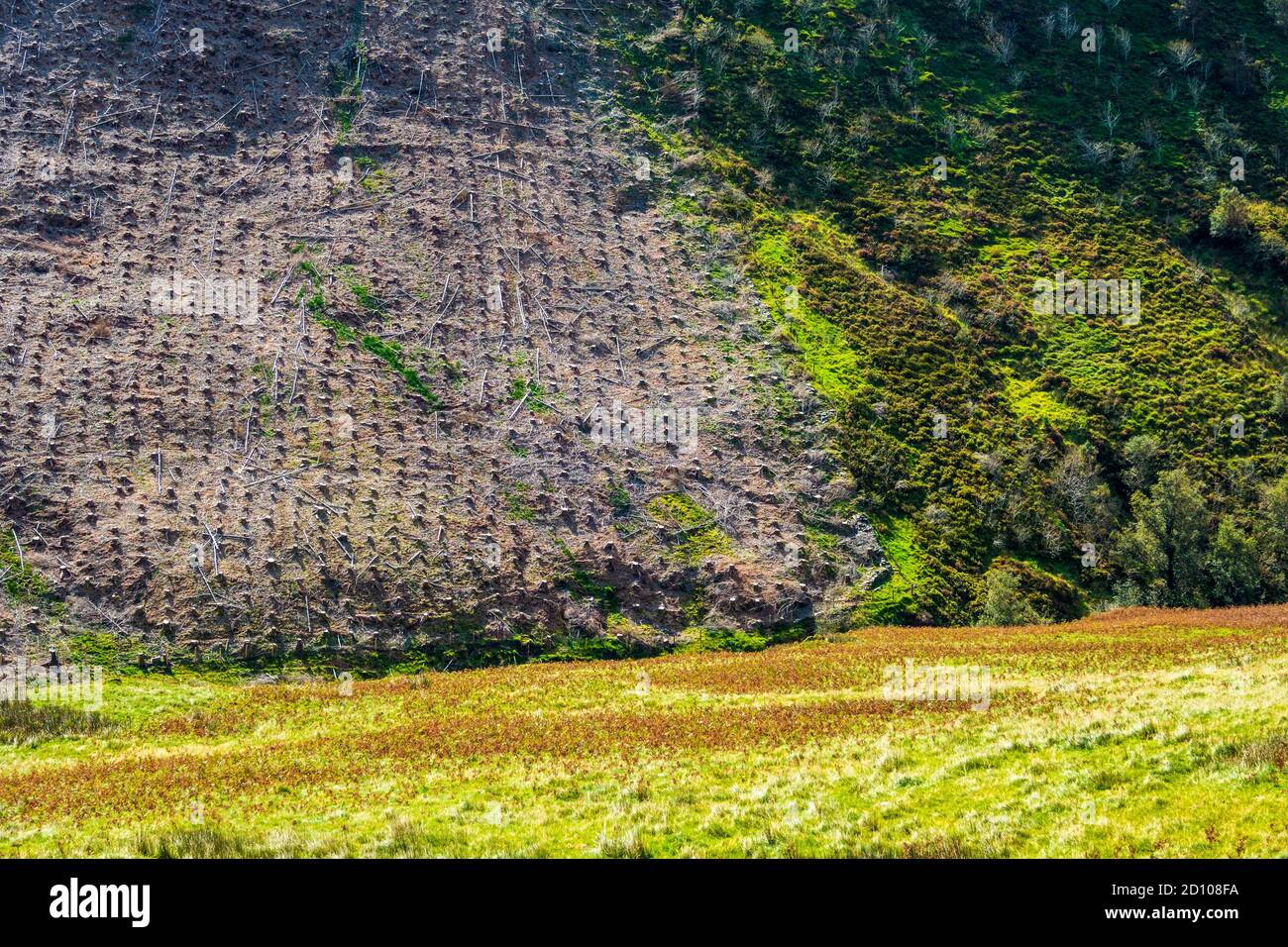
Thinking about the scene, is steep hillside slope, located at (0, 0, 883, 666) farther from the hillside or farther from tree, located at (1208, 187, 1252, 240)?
tree, located at (1208, 187, 1252, 240)

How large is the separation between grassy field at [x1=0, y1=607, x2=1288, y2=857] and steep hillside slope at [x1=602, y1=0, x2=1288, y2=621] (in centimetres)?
1343

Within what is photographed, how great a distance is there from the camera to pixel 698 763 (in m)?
21.0

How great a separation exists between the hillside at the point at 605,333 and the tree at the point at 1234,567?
0.51 feet

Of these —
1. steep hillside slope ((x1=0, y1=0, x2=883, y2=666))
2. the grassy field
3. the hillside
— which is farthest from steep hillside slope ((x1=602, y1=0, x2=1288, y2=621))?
the grassy field

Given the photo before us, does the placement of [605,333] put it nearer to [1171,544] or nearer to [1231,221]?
[1171,544]

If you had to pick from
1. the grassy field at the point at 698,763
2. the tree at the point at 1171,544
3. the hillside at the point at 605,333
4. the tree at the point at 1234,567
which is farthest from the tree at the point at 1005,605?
the tree at the point at 1234,567

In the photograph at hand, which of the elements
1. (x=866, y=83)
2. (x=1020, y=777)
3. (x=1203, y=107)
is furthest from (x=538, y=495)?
(x=1203, y=107)

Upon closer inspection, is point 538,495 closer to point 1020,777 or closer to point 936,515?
point 936,515

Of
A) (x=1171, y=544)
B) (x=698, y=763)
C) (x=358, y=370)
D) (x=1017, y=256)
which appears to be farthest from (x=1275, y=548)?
(x=358, y=370)

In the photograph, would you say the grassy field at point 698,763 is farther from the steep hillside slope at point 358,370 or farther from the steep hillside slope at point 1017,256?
the steep hillside slope at point 1017,256

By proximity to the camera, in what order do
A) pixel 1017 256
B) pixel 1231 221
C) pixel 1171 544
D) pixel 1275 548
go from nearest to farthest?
pixel 1275 548, pixel 1171 544, pixel 1017 256, pixel 1231 221

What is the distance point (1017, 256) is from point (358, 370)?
134ft

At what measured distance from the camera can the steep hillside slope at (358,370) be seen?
130ft

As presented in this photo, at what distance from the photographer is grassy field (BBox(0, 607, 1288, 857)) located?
1519cm
